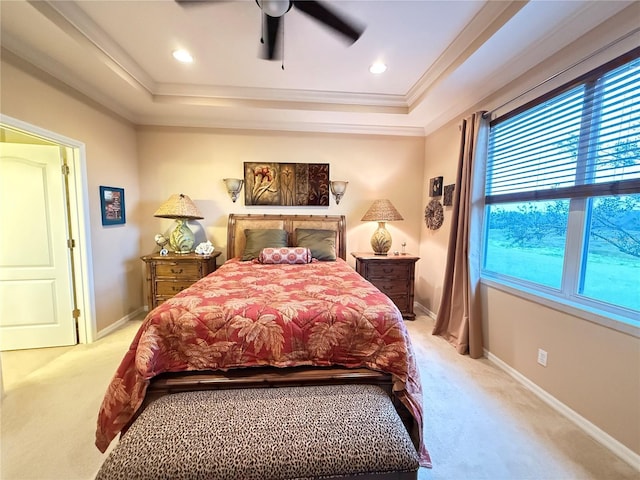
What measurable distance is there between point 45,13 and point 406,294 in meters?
4.05

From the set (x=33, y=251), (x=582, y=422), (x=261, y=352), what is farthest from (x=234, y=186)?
(x=582, y=422)

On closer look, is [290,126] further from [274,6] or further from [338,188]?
[274,6]

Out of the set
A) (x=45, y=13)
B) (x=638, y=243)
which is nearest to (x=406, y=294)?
(x=638, y=243)

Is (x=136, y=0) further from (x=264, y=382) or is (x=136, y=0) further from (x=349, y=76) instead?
(x=264, y=382)

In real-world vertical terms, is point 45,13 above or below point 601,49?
above

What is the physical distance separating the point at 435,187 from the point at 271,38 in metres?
2.58

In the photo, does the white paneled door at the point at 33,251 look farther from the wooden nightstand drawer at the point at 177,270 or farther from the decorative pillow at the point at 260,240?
the decorative pillow at the point at 260,240

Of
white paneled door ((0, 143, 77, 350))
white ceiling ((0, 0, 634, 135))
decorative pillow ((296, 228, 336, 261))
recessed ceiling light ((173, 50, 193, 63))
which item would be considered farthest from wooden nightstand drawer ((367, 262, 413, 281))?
white paneled door ((0, 143, 77, 350))

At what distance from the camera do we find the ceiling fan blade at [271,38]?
1660mm

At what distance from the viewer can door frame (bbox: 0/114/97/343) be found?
2.49m

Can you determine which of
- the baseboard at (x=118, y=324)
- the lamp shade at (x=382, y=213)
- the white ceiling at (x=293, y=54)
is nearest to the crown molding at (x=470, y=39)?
the white ceiling at (x=293, y=54)

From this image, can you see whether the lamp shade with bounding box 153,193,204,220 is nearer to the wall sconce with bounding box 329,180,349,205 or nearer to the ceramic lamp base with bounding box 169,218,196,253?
the ceramic lamp base with bounding box 169,218,196,253

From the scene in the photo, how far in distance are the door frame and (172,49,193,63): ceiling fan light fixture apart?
4.23 ft

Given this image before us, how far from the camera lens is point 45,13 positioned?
1652 millimetres
